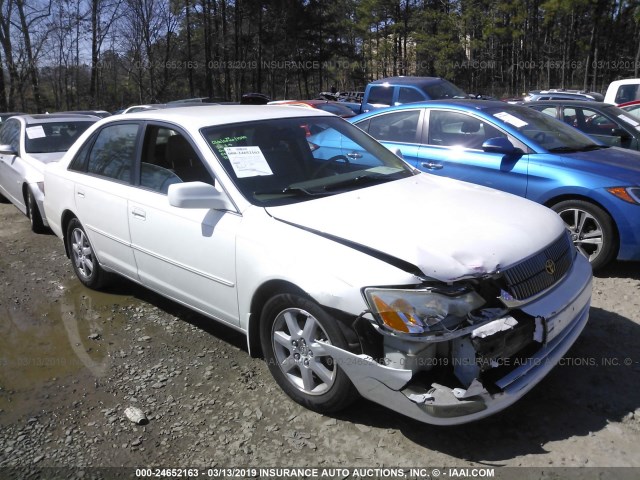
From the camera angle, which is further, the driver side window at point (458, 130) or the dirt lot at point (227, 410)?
the driver side window at point (458, 130)

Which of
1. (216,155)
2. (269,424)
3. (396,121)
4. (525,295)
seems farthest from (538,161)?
(269,424)

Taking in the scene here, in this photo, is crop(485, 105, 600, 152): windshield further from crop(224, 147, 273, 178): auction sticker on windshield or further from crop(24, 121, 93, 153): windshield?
crop(24, 121, 93, 153): windshield

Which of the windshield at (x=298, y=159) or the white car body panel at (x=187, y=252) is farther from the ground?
the windshield at (x=298, y=159)

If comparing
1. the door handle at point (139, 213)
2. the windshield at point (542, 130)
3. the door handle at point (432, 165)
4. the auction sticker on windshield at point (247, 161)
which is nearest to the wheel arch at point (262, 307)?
the auction sticker on windshield at point (247, 161)

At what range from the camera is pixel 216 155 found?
347 cm

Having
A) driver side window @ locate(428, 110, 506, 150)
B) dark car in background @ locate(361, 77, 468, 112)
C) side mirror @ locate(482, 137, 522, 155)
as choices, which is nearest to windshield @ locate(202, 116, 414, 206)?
side mirror @ locate(482, 137, 522, 155)

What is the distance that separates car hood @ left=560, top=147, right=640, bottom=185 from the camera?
15.8 feet

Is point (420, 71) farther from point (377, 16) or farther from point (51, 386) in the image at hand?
point (51, 386)

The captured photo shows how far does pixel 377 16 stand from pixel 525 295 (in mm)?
42864

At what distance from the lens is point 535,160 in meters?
5.23

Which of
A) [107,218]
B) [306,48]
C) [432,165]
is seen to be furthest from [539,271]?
[306,48]

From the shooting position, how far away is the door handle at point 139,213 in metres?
3.89

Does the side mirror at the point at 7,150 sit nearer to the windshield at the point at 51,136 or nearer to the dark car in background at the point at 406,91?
the windshield at the point at 51,136

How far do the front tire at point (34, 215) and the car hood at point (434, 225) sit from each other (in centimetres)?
513
